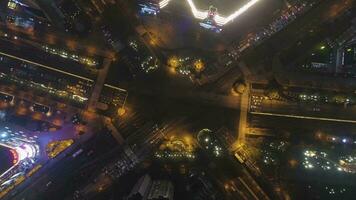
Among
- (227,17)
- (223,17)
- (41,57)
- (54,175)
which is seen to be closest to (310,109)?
(227,17)

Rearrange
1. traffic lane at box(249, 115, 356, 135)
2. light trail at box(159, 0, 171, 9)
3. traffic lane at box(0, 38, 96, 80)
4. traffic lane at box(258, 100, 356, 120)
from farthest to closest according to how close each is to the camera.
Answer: traffic lane at box(0, 38, 96, 80), light trail at box(159, 0, 171, 9), traffic lane at box(258, 100, 356, 120), traffic lane at box(249, 115, 356, 135)

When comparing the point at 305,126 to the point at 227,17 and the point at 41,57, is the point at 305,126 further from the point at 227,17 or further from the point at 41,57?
the point at 41,57

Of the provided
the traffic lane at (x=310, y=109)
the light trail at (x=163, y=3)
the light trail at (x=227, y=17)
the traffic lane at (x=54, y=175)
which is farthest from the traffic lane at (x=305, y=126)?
the traffic lane at (x=54, y=175)

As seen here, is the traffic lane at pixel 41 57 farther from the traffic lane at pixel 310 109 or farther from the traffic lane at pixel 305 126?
the traffic lane at pixel 310 109

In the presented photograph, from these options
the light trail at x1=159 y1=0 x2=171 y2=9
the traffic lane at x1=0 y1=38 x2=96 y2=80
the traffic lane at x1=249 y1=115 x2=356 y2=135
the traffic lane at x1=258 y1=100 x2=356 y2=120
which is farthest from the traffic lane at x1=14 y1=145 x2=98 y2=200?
the traffic lane at x1=258 y1=100 x2=356 y2=120

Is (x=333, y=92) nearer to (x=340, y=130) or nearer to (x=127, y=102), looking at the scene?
(x=340, y=130)

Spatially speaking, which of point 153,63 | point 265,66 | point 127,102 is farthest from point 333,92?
point 127,102

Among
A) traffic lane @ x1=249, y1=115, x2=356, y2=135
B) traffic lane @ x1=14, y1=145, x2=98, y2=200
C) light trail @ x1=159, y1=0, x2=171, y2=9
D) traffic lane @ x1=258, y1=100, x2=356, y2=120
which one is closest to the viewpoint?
traffic lane @ x1=14, y1=145, x2=98, y2=200

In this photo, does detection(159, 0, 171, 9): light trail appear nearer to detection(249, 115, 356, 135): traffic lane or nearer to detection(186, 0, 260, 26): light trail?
detection(186, 0, 260, 26): light trail

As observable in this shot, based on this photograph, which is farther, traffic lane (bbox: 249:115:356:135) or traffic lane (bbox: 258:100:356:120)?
traffic lane (bbox: 258:100:356:120)

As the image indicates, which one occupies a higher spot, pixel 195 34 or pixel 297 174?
pixel 195 34

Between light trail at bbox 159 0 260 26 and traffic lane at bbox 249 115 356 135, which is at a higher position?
light trail at bbox 159 0 260 26
